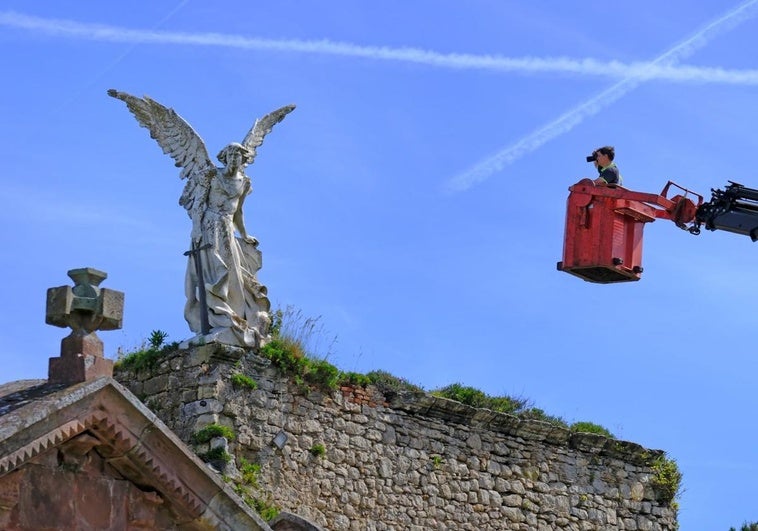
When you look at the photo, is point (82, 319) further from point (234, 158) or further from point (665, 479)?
point (665, 479)

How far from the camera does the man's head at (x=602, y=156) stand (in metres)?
20.5

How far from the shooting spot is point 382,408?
22359 mm

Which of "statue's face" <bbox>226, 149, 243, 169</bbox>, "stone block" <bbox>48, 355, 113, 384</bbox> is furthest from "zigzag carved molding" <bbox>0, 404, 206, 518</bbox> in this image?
"statue's face" <bbox>226, 149, 243, 169</bbox>

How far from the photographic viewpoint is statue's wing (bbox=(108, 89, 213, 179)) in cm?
2147

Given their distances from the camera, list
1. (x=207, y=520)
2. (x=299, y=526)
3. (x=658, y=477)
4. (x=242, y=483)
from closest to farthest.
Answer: (x=207, y=520), (x=299, y=526), (x=242, y=483), (x=658, y=477)

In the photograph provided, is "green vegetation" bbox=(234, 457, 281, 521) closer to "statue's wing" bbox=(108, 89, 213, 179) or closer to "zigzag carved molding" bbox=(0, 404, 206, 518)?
"statue's wing" bbox=(108, 89, 213, 179)

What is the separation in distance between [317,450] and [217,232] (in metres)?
2.60

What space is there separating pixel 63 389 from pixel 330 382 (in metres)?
8.67

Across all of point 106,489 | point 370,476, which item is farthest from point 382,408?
point 106,489

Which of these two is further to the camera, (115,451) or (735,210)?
(735,210)

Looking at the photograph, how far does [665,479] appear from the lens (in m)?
25.8

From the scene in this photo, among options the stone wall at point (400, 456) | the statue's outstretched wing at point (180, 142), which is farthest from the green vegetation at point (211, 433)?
the statue's outstretched wing at point (180, 142)

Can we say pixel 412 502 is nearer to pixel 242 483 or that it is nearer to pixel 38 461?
pixel 242 483

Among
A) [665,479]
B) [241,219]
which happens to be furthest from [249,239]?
[665,479]
